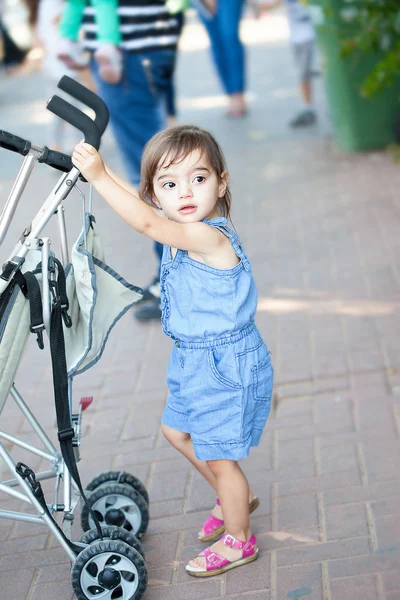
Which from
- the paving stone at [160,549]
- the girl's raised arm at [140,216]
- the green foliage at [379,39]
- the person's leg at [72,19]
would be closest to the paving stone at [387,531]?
the paving stone at [160,549]

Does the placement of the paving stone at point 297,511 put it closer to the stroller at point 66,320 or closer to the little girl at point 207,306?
the little girl at point 207,306

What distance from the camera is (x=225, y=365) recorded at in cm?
297

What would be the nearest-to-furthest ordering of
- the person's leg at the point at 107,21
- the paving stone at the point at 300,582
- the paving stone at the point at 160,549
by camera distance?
the paving stone at the point at 300,582
the paving stone at the point at 160,549
the person's leg at the point at 107,21

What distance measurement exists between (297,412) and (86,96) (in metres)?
1.98

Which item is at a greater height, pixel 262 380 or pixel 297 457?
pixel 262 380

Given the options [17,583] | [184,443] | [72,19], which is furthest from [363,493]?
[72,19]

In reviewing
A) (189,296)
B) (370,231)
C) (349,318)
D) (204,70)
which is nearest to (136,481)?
(189,296)

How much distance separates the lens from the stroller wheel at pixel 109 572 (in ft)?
9.57

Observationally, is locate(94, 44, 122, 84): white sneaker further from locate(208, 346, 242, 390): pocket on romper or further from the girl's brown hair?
A: locate(208, 346, 242, 390): pocket on romper

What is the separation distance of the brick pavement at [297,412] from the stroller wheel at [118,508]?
13 centimetres

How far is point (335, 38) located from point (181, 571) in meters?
5.94

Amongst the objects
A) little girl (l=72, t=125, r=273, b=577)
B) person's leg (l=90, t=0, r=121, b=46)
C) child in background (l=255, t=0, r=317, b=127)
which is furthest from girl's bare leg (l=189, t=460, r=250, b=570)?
child in background (l=255, t=0, r=317, b=127)

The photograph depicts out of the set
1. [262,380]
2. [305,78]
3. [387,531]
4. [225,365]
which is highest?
[225,365]

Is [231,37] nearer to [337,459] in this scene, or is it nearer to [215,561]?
[337,459]
